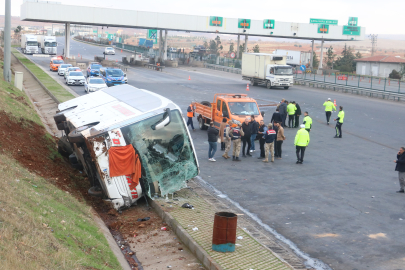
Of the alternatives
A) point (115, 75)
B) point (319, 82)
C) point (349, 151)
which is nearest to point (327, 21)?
point (319, 82)

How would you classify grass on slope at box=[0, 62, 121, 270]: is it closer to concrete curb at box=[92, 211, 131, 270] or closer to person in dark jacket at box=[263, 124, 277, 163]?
concrete curb at box=[92, 211, 131, 270]

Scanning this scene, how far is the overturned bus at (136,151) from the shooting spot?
34.4 feet

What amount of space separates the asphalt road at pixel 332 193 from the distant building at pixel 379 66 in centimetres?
5271

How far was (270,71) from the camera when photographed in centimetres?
4616

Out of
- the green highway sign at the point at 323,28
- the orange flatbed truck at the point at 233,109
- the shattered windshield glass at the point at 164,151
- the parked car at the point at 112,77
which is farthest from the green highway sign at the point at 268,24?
the shattered windshield glass at the point at 164,151

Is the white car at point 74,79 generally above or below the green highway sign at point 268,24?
below

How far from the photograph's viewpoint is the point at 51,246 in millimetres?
6879

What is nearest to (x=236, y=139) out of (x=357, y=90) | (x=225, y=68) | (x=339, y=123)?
(x=339, y=123)

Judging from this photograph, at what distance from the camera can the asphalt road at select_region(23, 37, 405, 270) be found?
941cm

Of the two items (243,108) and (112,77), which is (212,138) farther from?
(112,77)

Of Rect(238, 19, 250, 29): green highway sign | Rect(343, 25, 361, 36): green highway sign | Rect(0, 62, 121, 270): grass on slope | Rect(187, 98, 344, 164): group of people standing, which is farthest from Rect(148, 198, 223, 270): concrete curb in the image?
Rect(343, 25, 361, 36): green highway sign

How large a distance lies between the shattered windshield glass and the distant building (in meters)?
67.2

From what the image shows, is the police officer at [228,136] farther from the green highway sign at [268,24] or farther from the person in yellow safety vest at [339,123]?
the green highway sign at [268,24]

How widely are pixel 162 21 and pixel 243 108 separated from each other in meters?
50.6
